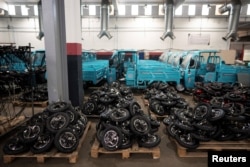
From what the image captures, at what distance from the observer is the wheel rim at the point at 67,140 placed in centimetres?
314

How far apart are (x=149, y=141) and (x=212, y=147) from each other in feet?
3.74

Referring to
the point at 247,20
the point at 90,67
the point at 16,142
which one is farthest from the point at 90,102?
the point at 247,20

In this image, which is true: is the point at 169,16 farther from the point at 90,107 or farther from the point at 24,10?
the point at 24,10

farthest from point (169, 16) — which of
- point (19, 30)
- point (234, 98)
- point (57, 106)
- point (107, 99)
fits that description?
point (19, 30)

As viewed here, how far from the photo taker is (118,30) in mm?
13656

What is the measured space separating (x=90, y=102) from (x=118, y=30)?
967cm

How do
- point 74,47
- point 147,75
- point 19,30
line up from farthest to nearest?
1. point 19,30
2. point 147,75
3. point 74,47

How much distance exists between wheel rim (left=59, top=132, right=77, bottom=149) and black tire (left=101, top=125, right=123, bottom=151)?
1.68ft

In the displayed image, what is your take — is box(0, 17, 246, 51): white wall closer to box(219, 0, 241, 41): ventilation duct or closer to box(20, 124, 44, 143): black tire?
box(219, 0, 241, 41): ventilation duct

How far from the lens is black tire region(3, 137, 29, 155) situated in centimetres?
310

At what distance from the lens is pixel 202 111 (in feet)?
11.9

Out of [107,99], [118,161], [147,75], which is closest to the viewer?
[118,161]

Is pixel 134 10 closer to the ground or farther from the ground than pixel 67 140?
farther from the ground

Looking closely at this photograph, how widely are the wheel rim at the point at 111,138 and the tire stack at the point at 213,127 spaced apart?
1.13 meters
